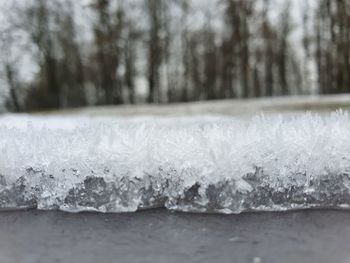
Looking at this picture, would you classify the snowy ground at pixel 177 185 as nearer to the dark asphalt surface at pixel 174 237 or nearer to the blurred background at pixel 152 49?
the dark asphalt surface at pixel 174 237

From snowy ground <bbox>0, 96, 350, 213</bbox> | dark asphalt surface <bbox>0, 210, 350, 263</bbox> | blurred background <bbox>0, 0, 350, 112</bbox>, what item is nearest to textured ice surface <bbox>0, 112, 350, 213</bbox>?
snowy ground <bbox>0, 96, 350, 213</bbox>

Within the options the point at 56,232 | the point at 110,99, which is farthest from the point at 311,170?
the point at 110,99

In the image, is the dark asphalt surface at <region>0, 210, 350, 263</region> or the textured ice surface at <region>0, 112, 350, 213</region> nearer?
the dark asphalt surface at <region>0, 210, 350, 263</region>

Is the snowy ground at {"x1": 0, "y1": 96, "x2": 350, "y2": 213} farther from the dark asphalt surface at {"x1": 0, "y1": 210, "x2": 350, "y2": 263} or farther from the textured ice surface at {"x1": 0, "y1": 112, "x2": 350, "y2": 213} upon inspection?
the dark asphalt surface at {"x1": 0, "y1": 210, "x2": 350, "y2": 263}

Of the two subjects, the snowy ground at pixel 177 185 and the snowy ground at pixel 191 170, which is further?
the snowy ground at pixel 191 170

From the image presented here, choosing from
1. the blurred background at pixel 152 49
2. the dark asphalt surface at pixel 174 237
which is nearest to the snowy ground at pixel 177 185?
the dark asphalt surface at pixel 174 237

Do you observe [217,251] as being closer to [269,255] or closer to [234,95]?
[269,255]

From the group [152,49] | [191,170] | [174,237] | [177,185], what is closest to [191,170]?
[191,170]

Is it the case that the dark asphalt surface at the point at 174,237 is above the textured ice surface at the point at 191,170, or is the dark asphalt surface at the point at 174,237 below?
below
